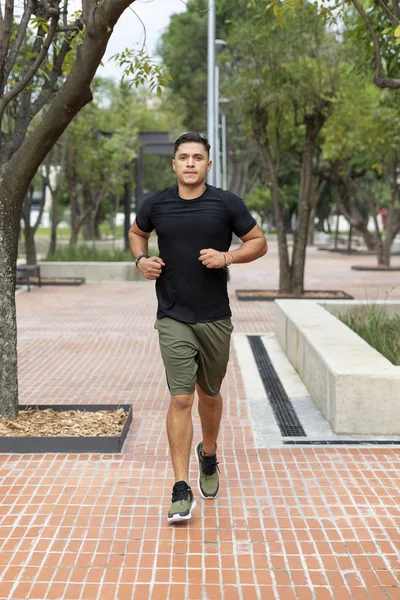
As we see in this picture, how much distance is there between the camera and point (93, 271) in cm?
2291

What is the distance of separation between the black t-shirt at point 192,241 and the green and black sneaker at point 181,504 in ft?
2.93

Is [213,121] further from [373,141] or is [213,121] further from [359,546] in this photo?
[359,546]

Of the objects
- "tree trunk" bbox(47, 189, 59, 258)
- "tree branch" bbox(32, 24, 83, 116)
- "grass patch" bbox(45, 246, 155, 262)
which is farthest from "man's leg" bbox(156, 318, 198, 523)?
"tree trunk" bbox(47, 189, 59, 258)

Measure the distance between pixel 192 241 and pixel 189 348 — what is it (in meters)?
0.58

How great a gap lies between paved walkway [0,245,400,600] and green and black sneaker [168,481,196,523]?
0.08m

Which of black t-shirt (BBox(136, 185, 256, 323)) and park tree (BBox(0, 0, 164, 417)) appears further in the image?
park tree (BBox(0, 0, 164, 417))

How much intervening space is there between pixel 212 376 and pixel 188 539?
941 millimetres

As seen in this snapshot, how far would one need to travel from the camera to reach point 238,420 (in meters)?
7.01

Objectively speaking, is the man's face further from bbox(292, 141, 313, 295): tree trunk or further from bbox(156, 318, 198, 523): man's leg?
bbox(292, 141, 313, 295): tree trunk

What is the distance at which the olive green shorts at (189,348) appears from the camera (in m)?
4.73

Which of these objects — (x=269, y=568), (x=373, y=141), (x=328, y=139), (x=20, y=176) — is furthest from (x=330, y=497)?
(x=328, y=139)

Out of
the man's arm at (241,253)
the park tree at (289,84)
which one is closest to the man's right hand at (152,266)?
the man's arm at (241,253)

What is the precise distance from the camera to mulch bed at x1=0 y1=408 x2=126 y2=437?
6246mm

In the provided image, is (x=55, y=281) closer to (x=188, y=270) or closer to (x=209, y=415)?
(x=209, y=415)
